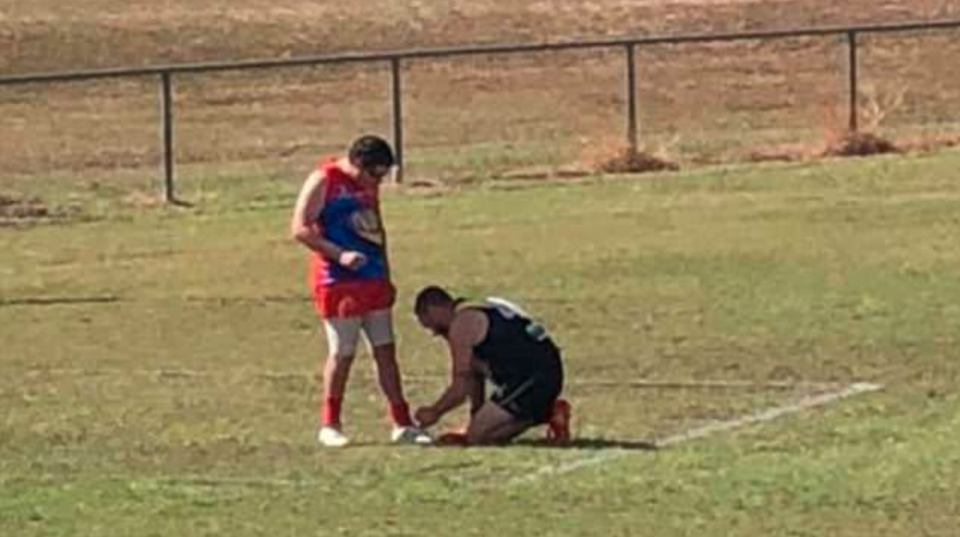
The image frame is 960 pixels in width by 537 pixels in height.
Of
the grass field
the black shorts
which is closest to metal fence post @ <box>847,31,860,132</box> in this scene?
the grass field

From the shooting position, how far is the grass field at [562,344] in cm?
1376

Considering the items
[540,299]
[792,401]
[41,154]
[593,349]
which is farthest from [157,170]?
[792,401]

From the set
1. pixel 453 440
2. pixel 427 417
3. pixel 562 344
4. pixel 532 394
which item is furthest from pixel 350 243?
pixel 562 344

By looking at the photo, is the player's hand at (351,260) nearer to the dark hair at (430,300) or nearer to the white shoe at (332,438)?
the dark hair at (430,300)

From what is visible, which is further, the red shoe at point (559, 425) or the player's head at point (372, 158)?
the player's head at point (372, 158)

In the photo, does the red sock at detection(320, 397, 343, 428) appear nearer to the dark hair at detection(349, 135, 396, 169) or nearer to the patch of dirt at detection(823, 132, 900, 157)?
the dark hair at detection(349, 135, 396, 169)

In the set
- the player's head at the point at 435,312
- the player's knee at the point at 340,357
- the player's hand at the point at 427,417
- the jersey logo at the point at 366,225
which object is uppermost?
the jersey logo at the point at 366,225

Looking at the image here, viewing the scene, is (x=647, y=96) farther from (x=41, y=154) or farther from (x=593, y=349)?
(x=593, y=349)

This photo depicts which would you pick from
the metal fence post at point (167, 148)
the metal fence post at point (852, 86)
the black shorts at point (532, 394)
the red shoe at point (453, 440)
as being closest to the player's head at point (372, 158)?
the black shorts at point (532, 394)

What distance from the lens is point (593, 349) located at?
66.8ft

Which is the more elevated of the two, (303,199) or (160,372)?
(303,199)

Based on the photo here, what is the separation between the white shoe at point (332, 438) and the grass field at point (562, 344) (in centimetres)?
17

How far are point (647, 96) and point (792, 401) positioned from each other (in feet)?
102

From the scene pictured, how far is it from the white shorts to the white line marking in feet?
4.69
